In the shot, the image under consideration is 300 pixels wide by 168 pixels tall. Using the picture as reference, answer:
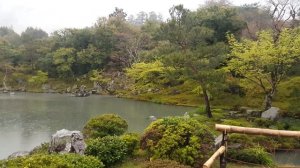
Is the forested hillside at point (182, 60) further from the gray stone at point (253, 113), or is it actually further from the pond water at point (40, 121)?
the pond water at point (40, 121)

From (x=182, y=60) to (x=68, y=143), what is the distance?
11700 mm

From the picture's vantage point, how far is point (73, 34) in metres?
52.8

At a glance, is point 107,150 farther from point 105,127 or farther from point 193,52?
point 193,52

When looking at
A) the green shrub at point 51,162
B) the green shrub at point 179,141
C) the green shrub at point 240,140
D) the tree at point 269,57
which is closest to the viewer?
the green shrub at point 51,162

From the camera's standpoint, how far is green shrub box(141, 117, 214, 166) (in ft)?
30.6

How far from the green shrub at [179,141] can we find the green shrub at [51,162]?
1959 millimetres

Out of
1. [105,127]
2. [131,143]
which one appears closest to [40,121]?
[105,127]

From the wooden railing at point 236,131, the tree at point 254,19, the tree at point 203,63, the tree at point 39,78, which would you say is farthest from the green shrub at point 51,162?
the tree at point 39,78

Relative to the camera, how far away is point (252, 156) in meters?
10.3

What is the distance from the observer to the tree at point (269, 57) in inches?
802

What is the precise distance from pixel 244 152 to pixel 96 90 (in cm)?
3571

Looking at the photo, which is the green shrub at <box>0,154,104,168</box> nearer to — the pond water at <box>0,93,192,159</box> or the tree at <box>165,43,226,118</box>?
the pond water at <box>0,93,192,159</box>

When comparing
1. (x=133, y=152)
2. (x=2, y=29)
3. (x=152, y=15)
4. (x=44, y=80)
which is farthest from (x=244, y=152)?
(x=152, y=15)

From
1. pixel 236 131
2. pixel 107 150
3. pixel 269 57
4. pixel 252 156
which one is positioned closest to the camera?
pixel 236 131
